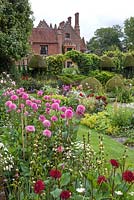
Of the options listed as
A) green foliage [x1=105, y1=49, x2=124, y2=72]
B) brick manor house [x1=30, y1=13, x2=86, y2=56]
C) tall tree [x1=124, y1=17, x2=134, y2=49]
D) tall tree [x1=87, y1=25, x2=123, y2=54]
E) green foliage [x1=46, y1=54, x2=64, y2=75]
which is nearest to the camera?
green foliage [x1=46, y1=54, x2=64, y2=75]

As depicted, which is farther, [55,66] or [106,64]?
[106,64]

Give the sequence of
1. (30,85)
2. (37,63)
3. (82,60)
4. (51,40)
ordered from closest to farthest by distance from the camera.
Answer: (30,85)
(37,63)
(82,60)
(51,40)

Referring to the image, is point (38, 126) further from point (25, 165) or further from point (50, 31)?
point (50, 31)

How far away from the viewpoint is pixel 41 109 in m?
7.06

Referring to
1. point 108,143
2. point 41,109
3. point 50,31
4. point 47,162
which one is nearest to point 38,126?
point 47,162

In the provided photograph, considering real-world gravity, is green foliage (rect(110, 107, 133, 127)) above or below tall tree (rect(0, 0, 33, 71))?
below

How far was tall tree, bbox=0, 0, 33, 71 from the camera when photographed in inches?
900

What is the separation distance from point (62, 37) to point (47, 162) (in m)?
46.5

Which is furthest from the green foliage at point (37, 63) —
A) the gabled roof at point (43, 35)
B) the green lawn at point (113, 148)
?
the green lawn at point (113, 148)

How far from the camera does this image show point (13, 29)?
76.1 ft

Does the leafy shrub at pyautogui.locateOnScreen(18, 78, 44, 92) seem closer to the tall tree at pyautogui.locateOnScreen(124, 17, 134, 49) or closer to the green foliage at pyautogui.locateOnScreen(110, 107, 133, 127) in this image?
the green foliage at pyautogui.locateOnScreen(110, 107, 133, 127)

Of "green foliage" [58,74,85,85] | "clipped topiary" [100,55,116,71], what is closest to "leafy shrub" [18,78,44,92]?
"green foliage" [58,74,85,85]

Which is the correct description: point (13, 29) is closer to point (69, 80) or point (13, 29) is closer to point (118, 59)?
point (69, 80)

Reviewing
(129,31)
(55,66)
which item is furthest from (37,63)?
(129,31)
